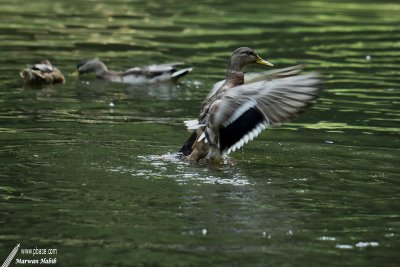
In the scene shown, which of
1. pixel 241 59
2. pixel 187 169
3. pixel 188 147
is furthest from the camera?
pixel 241 59

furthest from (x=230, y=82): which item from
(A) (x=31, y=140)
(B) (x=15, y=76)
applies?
(B) (x=15, y=76)

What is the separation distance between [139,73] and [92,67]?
92 cm

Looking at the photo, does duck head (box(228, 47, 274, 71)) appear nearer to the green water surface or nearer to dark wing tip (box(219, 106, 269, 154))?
the green water surface

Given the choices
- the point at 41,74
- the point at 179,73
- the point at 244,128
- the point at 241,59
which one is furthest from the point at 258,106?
the point at 179,73

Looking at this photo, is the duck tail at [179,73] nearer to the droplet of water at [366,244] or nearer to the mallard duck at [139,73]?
the mallard duck at [139,73]

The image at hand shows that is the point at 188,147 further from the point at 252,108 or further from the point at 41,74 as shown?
the point at 41,74

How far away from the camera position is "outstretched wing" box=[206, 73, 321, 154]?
9680 mm

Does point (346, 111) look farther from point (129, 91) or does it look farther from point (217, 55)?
point (217, 55)

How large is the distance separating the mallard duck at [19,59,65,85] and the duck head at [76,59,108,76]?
0.87m

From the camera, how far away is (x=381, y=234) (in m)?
7.60

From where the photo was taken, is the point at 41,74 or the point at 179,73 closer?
the point at 41,74

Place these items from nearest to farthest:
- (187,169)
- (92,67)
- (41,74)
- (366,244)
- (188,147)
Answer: (366,244), (187,169), (188,147), (41,74), (92,67)

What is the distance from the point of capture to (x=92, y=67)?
16781 millimetres

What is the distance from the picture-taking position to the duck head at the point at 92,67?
55.0 feet
